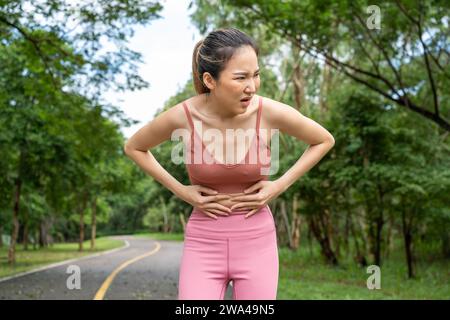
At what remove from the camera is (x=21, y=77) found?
59.1 ft

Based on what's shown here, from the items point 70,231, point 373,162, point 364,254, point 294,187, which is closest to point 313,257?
point 364,254

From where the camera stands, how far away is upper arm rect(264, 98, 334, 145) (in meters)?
2.45

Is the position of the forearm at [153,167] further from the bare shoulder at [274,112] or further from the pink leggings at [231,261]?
the bare shoulder at [274,112]

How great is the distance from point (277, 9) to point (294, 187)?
7.49 m

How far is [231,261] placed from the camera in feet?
7.91

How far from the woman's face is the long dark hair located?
0.02 metres

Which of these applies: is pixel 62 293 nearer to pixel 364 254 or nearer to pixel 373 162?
pixel 373 162

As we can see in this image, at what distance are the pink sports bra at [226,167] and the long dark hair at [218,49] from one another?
0.73ft

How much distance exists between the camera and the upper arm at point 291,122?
2.45 m

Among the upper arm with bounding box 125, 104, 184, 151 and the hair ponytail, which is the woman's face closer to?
the hair ponytail

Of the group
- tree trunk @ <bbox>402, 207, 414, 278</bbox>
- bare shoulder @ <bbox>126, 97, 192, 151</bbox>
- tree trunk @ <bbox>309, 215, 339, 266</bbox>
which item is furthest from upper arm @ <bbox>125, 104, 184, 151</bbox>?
tree trunk @ <bbox>309, 215, 339, 266</bbox>

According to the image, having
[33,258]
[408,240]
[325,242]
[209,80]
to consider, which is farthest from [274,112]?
[33,258]

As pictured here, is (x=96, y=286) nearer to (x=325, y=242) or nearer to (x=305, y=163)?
(x=325, y=242)

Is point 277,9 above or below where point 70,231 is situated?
above
